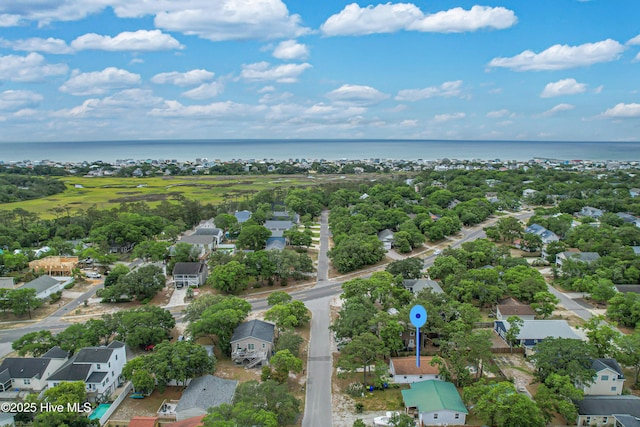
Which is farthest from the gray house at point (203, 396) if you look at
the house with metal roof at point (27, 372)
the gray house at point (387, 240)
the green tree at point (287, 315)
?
the gray house at point (387, 240)

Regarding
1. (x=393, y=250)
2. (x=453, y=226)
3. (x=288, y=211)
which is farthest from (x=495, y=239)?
(x=288, y=211)

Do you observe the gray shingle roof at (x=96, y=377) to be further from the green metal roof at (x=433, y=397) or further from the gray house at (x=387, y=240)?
the gray house at (x=387, y=240)

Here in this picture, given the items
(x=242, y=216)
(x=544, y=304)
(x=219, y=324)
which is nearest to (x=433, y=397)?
(x=219, y=324)

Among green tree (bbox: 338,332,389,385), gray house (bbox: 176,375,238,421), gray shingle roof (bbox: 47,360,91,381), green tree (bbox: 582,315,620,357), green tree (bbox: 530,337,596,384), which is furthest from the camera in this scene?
green tree (bbox: 582,315,620,357)

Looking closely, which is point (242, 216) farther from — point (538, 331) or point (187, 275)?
point (538, 331)

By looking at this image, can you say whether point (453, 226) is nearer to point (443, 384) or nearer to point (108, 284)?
point (443, 384)

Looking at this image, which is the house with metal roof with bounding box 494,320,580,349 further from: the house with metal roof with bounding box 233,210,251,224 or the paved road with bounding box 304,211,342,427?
the house with metal roof with bounding box 233,210,251,224

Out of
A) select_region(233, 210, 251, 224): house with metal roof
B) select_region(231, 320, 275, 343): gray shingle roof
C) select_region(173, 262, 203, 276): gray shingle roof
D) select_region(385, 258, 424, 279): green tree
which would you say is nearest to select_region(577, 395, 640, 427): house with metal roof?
select_region(231, 320, 275, 343): gray shingle roof
